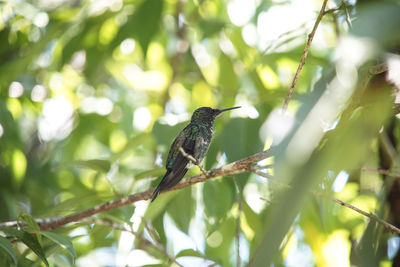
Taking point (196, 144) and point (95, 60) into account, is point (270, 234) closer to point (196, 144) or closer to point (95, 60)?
point (196, 144)

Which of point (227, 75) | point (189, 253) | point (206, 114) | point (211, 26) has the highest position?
point (211, 26)

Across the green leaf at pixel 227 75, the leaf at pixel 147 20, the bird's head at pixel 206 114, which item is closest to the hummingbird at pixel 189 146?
the bird's head at pixel 206 114

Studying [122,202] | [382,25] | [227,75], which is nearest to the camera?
[382,25]

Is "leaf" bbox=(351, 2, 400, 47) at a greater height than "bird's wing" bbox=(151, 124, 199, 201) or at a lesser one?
greater

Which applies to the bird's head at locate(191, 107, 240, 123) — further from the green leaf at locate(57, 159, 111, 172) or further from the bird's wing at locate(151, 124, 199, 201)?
the green leaf at locate(57, 159, 111, 172)

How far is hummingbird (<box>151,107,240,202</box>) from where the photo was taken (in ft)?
7.01

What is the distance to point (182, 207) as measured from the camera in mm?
2406

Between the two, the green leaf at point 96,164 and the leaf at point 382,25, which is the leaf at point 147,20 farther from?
the leaf at point 382,25

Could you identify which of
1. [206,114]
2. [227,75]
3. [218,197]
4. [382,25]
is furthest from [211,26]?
[382,25]

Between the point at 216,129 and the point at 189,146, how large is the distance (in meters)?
0.47

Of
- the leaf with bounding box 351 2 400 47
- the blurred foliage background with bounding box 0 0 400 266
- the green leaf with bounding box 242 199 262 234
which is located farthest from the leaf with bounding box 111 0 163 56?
the leaf with bounding box 351 2 400 47

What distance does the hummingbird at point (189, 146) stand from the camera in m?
2.14

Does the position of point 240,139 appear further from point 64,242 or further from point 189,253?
point 64,242

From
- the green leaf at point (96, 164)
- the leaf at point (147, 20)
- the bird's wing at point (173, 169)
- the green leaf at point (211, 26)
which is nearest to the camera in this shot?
the bird's wing at point (173, 169)
